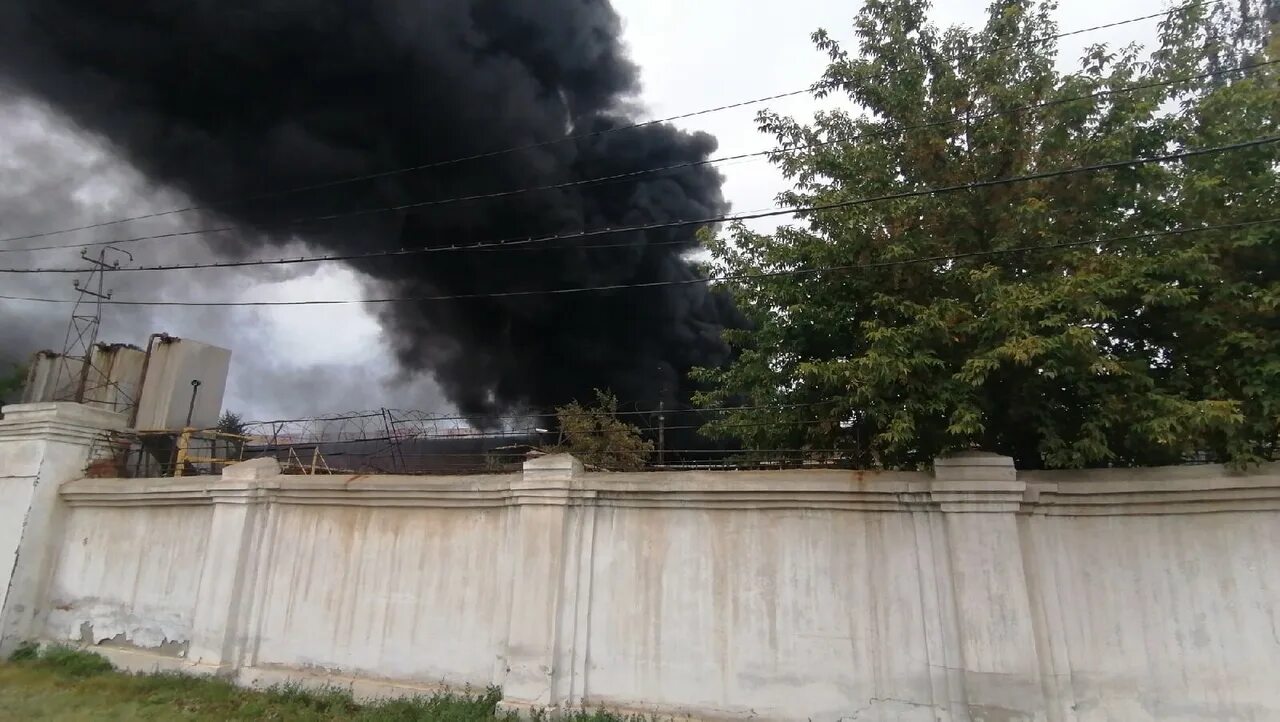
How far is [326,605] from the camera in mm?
8273

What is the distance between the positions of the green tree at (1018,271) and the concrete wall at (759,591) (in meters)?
0.69

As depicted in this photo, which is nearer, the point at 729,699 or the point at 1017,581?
the point at 1017,581

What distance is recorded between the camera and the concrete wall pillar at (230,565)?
27.8 feet

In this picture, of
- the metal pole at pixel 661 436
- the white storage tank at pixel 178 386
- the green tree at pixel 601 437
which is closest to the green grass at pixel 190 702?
the metal pole at pixel 661 436

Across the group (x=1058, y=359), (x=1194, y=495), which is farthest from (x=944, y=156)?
(x=1194, y=495)

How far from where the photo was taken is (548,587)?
23.1ft

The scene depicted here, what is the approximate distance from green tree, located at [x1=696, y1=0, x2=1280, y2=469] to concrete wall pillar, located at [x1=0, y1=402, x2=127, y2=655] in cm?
1064

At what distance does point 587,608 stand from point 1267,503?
6198mm

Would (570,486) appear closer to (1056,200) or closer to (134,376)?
(1056,200)

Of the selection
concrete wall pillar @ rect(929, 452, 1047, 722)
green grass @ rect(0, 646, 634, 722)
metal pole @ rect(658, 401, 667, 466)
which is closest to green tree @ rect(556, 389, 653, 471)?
metal pole @ rect(658, 401, 667, 466)

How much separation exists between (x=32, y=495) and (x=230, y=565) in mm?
4484

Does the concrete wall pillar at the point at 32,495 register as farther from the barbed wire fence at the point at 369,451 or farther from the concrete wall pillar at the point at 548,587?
the concrete wall pillar at the point at 548,587

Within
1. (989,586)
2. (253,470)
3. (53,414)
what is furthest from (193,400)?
(989,586)

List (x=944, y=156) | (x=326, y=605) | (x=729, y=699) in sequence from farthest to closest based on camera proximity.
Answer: (x=326, y=605)
(x=944, y=156)
(x=729, y=699)
